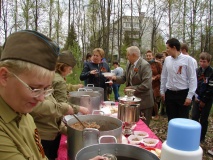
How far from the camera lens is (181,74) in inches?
135

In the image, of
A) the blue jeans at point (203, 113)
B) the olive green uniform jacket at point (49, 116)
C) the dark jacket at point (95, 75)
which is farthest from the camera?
the dark jacket at point (95, 75)

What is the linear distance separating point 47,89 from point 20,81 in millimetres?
137

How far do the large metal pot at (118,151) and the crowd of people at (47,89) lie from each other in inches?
4.2

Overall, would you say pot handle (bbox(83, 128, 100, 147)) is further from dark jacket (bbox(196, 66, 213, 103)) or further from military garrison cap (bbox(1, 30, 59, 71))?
dark jacket (bbox(196, 66, 213, 103))

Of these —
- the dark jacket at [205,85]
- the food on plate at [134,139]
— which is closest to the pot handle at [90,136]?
the food on plate at [134,139]

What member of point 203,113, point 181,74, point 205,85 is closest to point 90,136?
point 181,74

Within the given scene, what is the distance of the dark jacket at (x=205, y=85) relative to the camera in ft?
11.6

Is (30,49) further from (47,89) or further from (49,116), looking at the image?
(49,116)

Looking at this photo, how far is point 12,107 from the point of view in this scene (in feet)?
2.62

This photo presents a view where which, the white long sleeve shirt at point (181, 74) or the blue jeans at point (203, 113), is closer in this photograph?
the white long sleeve shirt at point (181, 74)

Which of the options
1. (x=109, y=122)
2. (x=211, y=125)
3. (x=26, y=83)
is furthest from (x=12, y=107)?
(x=211, y=125)

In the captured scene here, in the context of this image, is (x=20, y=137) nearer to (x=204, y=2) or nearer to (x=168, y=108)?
(x=168, y=108)

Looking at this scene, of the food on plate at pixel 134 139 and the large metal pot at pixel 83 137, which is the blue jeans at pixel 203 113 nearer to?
the food on plate at pixel 134 139

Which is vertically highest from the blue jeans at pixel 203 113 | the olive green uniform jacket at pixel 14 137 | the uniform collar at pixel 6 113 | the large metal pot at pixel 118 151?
the uniform collar at pixel 6 113
